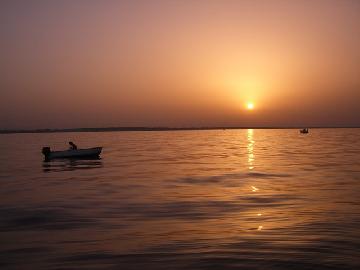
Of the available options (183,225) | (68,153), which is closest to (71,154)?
(68,153)

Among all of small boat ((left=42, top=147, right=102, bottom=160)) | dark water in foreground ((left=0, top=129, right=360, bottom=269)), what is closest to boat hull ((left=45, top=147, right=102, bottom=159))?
small boat ((left=42, top=147, right=102, bottom=160))

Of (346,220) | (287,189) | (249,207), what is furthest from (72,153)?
(346,220)

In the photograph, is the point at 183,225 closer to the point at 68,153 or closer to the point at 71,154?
the point at 71,154

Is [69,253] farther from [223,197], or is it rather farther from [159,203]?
[223,197]

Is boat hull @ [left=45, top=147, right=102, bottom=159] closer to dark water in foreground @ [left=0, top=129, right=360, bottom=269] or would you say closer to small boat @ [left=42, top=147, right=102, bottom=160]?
small boat @ [left=42, top=147, right=102, bottom=160]

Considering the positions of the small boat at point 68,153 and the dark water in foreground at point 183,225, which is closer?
the dark water in foreground at point 183,225

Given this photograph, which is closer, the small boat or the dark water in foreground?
the dark water in foreground

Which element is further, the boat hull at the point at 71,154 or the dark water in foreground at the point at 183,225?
the boat hull at the point at 71,154

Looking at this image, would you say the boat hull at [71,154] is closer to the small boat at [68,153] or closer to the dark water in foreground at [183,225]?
the small boat at [68,153]

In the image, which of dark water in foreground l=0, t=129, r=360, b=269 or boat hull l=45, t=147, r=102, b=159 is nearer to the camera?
dark water in foreground l=0, t=129, r=360, b=269

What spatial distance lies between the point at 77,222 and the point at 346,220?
34.1 ft

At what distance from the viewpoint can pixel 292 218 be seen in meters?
16.9

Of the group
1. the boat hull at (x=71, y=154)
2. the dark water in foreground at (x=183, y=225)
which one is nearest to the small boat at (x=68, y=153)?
the boat hull at (x=71, y=154)

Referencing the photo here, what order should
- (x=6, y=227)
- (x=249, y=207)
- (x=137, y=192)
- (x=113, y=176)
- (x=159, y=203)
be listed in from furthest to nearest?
(x=113, y=176) < (x=137, y=192) < (x=159, y=203) < (x=249, y=207) < (x=6, y=227)
